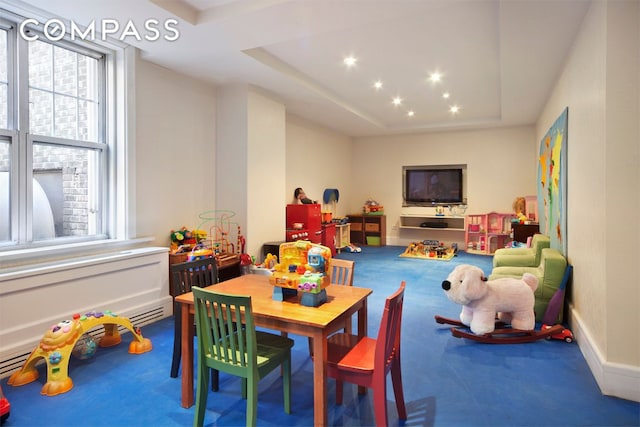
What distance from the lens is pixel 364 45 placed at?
389 centimetres

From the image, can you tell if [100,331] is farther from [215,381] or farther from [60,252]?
[215,381]

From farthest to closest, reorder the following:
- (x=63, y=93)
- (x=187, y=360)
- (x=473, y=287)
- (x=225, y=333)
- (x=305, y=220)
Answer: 1. (x=305, y=220)
2. (x=63, y=93)
3. (x=473, y=287)
4. (x=187, y=360)
5. (x=225, y=333)

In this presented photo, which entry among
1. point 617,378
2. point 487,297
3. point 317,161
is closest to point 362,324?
point 487,297

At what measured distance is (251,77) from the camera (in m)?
4.59

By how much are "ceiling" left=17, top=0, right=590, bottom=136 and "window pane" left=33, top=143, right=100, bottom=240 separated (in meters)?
1.21

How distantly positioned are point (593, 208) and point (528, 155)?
5.61 metres

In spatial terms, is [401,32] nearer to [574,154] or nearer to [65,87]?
[574,154]

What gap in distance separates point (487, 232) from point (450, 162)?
5.75ft

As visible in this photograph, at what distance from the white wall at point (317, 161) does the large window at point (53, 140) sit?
9.74 ft

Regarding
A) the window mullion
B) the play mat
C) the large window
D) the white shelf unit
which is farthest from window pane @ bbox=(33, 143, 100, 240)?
the white shelf unit

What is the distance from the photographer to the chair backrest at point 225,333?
178 centimetres

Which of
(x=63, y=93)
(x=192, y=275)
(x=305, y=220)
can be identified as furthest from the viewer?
(x=305, y=220)

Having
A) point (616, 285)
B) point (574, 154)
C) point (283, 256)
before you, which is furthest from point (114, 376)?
point (574, 154)

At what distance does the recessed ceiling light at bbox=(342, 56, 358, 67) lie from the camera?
425 cm
